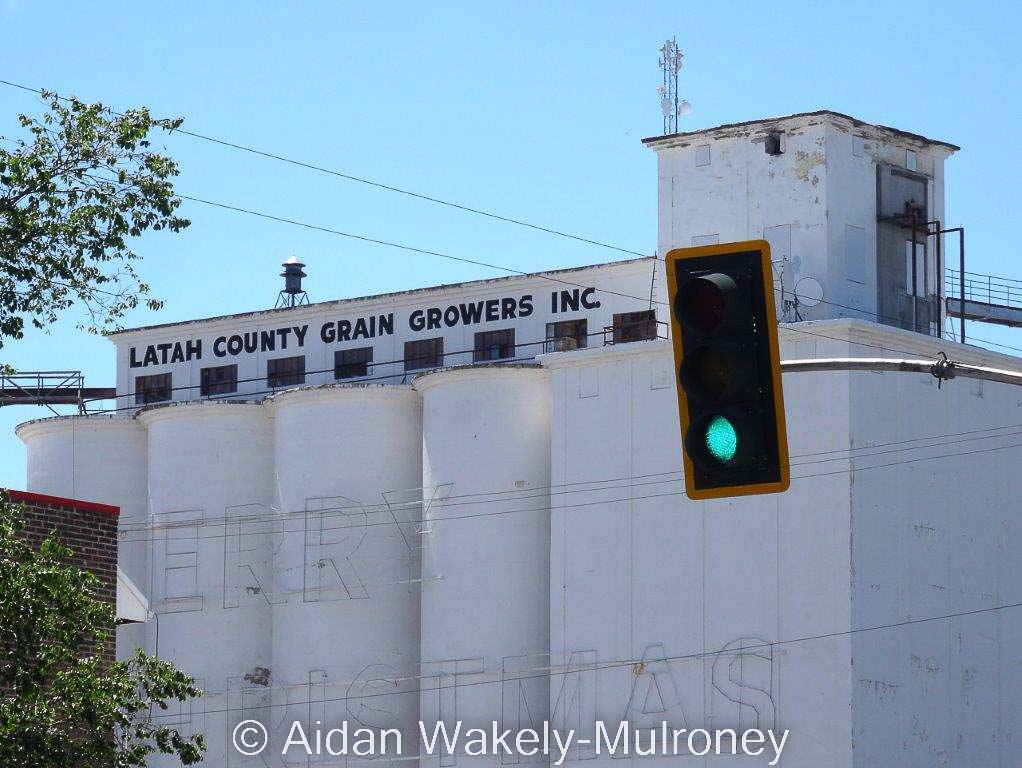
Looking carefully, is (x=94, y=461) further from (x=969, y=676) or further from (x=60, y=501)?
(x=60, y=501)

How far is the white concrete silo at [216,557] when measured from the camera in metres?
59.8

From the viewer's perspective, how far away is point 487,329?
62875 millimetres

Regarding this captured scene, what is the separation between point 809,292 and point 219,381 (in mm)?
22323

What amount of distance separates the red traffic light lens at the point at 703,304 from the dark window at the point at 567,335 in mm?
46267

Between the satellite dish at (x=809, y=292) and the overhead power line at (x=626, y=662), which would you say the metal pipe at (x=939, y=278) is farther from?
the overhead power line at (x=626, y=662)

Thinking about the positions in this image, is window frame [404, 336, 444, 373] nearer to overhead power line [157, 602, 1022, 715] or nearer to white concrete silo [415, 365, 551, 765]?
white concrete silo [415, 365, 551, 765]

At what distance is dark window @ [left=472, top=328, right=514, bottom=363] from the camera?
62.2 meters

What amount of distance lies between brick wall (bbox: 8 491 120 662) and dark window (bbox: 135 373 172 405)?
38668 mm

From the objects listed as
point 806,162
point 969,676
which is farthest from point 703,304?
point 806,162

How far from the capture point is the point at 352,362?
65.3 meters

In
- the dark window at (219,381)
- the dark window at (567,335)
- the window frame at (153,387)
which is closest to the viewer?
the dark window at (567,335)

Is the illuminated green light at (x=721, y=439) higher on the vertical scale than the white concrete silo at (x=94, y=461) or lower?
lower

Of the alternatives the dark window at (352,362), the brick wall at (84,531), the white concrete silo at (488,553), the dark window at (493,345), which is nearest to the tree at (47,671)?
the brick wall at (84,531)

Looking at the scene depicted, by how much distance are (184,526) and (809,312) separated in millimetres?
20207
